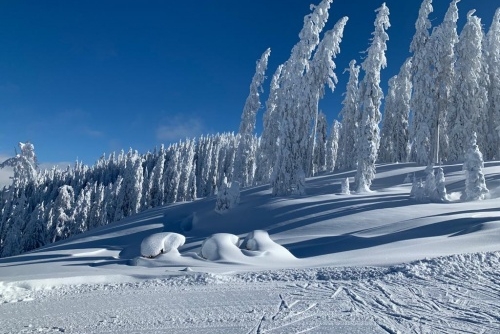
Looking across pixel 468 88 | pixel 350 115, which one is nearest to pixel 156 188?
pixel 350 115

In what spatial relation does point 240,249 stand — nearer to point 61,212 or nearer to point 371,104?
point 371,104

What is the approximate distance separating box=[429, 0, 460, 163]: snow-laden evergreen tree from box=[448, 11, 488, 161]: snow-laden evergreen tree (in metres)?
1.24

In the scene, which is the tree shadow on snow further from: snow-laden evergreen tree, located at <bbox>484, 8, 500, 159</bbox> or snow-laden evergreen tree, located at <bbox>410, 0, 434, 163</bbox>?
snow-laden evergreen tree, located at <bbox>484, 8, 500, 159</bbox>

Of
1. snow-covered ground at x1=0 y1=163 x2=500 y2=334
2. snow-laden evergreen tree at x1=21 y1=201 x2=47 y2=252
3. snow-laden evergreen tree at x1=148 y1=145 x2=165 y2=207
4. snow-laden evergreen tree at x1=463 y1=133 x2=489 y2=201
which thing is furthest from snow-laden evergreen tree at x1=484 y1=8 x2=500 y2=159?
snow-laden evergreen tree at x1=21 y1=201 x2=47 y2=252

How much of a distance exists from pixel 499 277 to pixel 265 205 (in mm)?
14852

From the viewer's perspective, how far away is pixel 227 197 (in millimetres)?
22328

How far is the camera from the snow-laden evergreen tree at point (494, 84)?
31.8m

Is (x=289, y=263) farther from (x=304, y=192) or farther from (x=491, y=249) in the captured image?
(x=304, y=192)

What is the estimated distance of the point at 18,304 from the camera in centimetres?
650

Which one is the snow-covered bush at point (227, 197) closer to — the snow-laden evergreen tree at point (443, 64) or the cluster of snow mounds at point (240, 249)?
the cluster of snow mounds at point (240, 249)

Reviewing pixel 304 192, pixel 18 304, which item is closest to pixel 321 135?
pixel 304 192

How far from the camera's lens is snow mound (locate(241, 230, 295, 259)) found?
37.3ft

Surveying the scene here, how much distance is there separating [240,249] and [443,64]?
27.8m

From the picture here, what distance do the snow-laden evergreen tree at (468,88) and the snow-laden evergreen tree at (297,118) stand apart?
15.1 meters
